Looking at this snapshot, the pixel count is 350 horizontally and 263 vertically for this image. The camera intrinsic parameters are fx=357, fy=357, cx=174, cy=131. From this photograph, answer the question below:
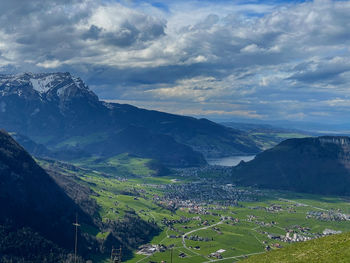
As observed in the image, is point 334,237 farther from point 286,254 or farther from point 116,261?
point 116,261

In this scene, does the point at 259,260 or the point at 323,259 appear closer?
the point at 323,259

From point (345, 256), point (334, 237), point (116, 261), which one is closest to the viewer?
point (345, 256)

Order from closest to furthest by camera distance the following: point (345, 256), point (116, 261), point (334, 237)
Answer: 1. point (345, 256)
2. point (116, 261)
3. point (334, 237)

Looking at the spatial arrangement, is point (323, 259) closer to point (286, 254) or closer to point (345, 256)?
point (345, 256)

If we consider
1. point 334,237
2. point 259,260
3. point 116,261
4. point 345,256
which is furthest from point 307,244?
point 116,261

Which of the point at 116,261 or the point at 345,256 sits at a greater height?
the point at 345,256

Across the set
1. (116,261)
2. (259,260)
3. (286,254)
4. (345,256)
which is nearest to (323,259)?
(345,256)
